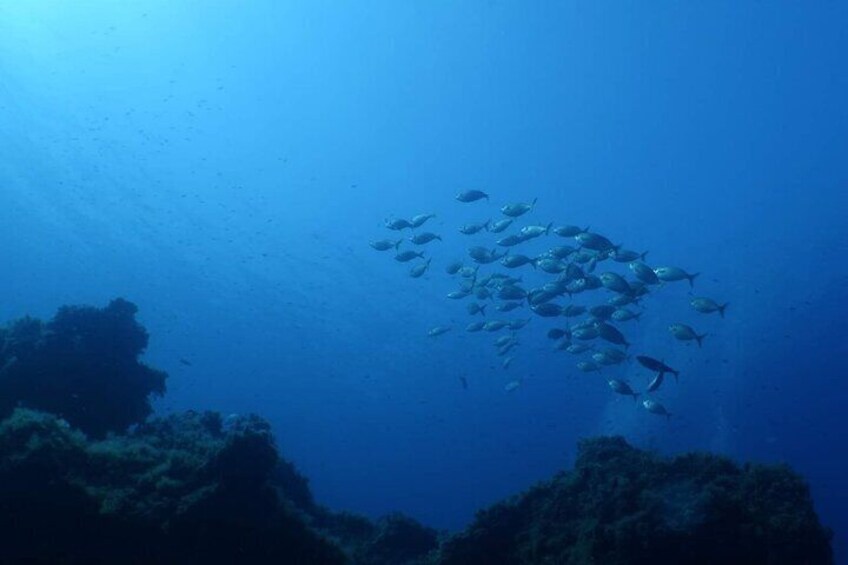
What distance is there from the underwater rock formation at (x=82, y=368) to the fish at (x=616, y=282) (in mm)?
10218

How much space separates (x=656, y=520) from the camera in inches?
263

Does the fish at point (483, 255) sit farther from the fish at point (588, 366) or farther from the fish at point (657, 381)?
the fish at point (657, 381)

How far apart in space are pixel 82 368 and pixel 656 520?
10.3m

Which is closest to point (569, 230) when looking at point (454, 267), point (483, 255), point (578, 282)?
point (578, 282)

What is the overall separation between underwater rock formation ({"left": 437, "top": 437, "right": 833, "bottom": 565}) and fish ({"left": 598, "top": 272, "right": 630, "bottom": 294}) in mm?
5582

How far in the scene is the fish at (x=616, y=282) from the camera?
45.7ft

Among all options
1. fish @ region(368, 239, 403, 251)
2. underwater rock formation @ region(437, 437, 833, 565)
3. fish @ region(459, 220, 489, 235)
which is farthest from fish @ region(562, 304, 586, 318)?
underwater rock formation @ region(437, 437, 833, 565)

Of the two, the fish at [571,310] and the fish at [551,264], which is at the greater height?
the fish at [551,264]

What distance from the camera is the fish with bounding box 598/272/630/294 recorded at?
13938mm

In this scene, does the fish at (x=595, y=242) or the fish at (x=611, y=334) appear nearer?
the fish at (x=595, y=242)

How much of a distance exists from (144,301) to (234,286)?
1678 centimetres

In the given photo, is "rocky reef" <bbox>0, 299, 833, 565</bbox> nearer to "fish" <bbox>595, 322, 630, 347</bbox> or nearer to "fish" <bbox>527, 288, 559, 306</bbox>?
"fish" <bbox>595, 322, 630, 347</bbox>

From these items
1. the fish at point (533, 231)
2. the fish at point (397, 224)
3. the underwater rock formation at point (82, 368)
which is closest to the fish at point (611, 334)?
the fish at point (533, 231)

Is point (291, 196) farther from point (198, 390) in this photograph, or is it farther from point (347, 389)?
point (198, 390)
